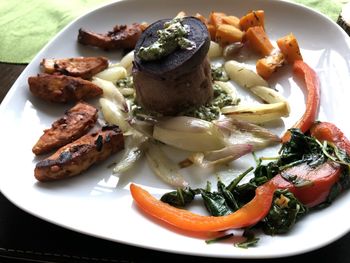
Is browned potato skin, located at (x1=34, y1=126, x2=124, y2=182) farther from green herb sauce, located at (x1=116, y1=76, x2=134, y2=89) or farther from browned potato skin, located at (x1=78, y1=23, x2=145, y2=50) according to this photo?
browned potato skin, located at (x1=78, y1=23, x2=145, y2=50)

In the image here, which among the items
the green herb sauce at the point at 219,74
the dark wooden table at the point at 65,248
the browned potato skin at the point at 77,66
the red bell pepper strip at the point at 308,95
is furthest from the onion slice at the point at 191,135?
the browned potato skin at the point at 77,66

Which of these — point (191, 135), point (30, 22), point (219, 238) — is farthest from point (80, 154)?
point (30, 22)

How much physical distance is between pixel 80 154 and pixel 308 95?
1.56 meters

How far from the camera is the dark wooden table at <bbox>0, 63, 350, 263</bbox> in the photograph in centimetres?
245

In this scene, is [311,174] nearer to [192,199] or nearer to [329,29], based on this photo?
[192,199]

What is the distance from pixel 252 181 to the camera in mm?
2736

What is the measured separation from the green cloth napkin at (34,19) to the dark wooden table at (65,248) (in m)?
1.77

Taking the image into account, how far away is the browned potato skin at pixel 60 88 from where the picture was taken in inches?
138

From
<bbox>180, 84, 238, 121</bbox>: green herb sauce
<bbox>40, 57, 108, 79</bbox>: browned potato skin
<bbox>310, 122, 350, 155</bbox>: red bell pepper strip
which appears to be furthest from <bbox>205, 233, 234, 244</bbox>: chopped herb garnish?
<bbox>40, 57, 108, 79</bbox>: browned potato skin

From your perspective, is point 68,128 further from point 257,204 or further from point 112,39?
point 257,204

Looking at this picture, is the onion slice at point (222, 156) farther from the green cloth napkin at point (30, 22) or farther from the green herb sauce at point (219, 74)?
the green cloth napkin at point (30, 22)

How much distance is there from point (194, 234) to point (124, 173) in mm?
713

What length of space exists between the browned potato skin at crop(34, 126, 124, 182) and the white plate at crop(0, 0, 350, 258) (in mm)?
63

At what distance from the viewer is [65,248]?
8.51 ft
